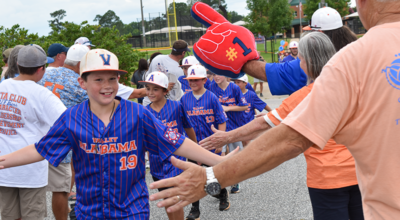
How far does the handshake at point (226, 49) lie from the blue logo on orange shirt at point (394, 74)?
169cm

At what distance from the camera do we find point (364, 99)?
1314 millimetres

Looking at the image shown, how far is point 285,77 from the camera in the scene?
3.00 meters

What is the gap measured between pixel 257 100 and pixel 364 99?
585 centimetres

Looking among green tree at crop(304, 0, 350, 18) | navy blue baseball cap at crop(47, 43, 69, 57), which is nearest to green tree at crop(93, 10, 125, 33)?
green tree at crop(304, 0, 350, 18)

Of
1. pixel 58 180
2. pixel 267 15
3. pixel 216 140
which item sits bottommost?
pixel 58 180

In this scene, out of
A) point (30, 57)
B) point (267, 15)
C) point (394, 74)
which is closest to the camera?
point (394, 74)

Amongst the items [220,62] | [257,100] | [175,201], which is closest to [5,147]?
[220,62]

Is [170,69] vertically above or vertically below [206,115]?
above

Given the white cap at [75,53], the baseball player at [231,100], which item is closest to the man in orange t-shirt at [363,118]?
the white cap at [75,53]

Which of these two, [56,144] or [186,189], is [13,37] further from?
[186,189]

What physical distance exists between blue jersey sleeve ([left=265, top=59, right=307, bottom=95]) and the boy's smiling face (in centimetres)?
129

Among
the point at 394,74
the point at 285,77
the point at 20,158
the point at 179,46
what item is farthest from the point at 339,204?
the point at 179,46

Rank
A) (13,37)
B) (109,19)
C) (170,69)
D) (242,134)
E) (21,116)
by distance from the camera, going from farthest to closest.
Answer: (109,19), (13,37), (170,69), (21,116), (242,134)

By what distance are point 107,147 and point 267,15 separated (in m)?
29.8
